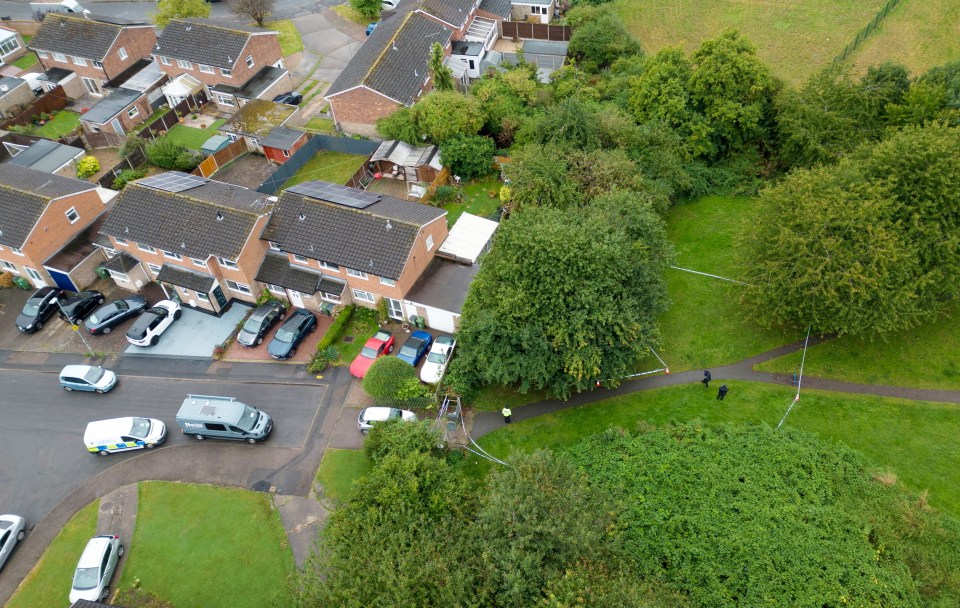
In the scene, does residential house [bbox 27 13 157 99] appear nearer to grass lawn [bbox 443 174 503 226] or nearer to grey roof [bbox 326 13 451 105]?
grey roof [bbox 326 13 451 105]

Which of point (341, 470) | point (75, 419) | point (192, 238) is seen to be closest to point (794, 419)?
point (341, 470)

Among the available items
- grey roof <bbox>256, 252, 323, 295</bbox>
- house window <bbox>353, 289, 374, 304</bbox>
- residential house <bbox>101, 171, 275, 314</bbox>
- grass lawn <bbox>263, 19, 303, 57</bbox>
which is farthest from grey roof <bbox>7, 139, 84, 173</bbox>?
house window <bbox>353, 289, 374, 304</bbox>

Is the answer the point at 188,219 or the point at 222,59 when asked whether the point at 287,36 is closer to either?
the point at 222,59

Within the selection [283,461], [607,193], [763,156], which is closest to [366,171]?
[607,193]

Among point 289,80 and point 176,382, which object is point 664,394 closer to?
point 176,382

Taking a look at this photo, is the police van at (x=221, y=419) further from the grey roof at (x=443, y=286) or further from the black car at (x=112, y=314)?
the grey roof at (x=443, y=286)
